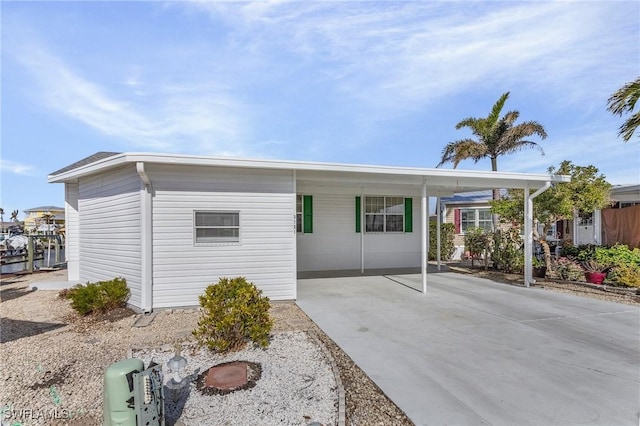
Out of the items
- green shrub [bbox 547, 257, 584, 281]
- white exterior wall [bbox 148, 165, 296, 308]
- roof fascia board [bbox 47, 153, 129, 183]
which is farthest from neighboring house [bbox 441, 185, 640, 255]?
roof fascia board [bbox 47, 153, 129, 183]

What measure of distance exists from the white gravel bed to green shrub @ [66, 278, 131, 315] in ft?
8.04

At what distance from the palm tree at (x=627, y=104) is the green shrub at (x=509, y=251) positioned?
4.71m

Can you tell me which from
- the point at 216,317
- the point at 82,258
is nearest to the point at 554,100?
the point at 216,317

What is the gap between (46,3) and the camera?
5680mm

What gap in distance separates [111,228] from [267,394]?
5562mm

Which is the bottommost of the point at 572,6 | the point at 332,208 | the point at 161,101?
the point at 332,208

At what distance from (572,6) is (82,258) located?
1211 cm

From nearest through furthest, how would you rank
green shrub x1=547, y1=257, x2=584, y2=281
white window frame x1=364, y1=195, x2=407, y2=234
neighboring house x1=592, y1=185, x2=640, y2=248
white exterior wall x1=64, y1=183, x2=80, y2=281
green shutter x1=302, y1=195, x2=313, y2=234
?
white exterior wall x1=64, y1=183, x2=80, y2=281, green shrub x1=547, y1=257, x2=584, y2=281, neighboring house x1=592, y1=185, x2=640, y2=248, green shutter x1=302, y1=195, x2=313, y2=234, white window frame x1=364, y1=195, x2=407, y2=234

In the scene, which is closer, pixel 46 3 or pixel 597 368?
pixel 597 368

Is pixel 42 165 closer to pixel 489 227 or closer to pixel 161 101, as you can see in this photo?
pixel 161 101

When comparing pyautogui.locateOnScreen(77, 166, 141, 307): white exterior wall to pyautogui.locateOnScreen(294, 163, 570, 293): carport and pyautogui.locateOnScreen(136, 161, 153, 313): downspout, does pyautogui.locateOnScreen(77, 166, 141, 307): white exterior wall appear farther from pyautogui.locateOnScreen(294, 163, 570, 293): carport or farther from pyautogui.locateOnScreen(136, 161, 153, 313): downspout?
pyautogui.locateOnScreen(294, 163, 570, 293): carport

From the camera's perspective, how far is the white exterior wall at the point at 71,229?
8.71m

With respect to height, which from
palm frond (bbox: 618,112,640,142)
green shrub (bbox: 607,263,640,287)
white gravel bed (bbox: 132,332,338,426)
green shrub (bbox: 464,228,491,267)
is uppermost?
palm frond (bbox: 618,112,640,142)

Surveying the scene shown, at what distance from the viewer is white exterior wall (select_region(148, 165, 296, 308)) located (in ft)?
20.1
